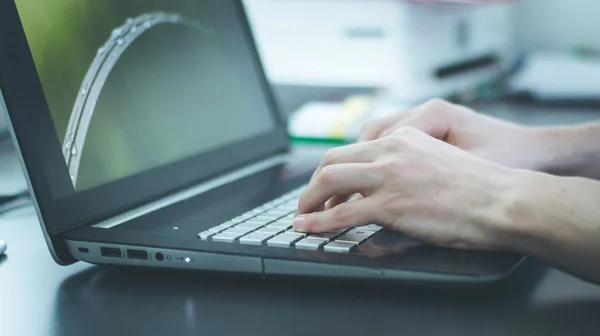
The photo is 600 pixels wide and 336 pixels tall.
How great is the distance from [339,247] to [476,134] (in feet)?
0.99

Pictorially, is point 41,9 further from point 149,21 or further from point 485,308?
point 485,308

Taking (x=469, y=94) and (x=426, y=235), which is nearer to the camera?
(x=426, y=235)

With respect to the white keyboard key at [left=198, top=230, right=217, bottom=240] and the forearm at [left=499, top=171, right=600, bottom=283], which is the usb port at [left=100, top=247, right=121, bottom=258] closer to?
the white keyboard key at [left=198, top=230, right=217, bottom=240]

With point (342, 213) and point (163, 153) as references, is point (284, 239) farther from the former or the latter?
point (163, 153)

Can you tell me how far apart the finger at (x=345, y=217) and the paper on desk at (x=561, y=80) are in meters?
0.97

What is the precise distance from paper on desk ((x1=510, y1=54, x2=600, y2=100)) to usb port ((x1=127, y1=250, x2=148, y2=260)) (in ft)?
3.48

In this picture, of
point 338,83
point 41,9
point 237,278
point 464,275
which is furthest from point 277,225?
point 338,83

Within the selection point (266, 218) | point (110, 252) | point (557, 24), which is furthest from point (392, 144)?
point (557, 24)

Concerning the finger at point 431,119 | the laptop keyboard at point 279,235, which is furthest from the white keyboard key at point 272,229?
the finger at point 431,119

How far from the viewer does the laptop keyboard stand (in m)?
0.63

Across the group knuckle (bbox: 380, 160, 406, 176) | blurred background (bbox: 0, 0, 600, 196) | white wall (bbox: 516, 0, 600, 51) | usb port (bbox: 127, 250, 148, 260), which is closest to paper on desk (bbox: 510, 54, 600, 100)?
blurred background (bbox: 0, 0, 600, 196)

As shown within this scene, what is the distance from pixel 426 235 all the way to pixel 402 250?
2 centimetres

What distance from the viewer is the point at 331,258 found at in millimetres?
599

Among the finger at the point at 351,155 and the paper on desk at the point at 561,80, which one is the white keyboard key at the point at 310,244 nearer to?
the finger at the point at 351,155
